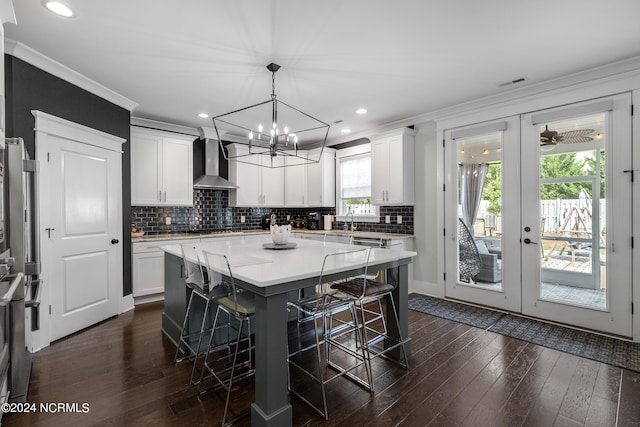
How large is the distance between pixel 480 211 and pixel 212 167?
4.06 metres

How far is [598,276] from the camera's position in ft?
9.88

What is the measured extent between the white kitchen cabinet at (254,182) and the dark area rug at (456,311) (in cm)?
301

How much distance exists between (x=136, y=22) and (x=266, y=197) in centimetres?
361

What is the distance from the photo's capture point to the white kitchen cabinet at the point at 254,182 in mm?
5246

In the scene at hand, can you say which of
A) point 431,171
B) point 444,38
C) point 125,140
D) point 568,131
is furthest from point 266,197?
point 568,131

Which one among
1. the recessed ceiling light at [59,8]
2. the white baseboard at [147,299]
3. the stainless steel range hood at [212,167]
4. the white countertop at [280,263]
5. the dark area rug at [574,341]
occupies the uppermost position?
the recessed ceiling light at [59,8]

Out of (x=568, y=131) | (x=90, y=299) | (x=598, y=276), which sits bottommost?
(x=90, y=299)

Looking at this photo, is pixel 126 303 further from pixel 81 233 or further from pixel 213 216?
pixel 213 216

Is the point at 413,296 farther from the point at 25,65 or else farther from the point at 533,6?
the point at 25,65

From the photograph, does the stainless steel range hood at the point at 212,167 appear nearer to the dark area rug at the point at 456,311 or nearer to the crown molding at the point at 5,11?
the crown molding at the point at 5,11

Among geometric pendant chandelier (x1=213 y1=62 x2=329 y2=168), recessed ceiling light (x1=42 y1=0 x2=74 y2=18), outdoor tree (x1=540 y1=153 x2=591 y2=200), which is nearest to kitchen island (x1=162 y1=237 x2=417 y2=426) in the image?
geometric pendant chandelier (x1=213 y1=62 x2=329 y2=168)

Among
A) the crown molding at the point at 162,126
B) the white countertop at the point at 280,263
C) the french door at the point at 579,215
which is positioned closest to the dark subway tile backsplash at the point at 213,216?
the crown molding at the point at 162,126

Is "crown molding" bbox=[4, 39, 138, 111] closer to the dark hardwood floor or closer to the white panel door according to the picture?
the white panel door

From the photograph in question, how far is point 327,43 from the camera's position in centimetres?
244
